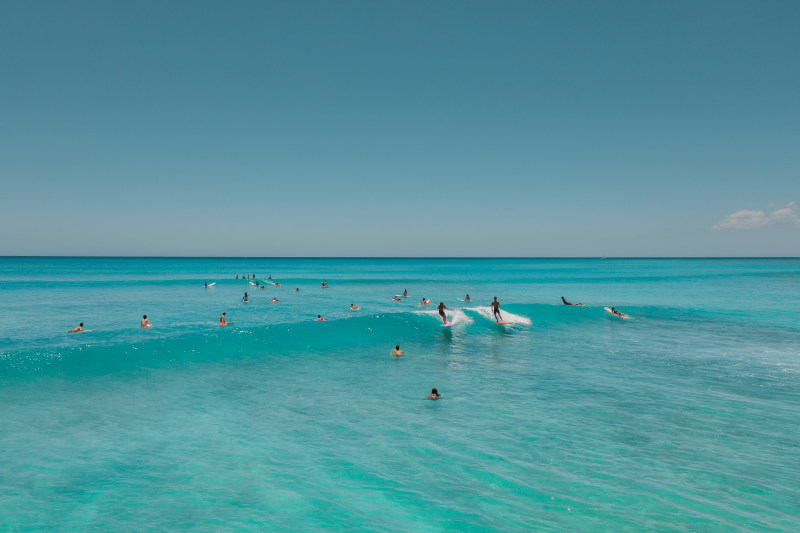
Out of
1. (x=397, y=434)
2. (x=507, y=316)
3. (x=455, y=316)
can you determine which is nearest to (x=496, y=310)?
(x=507, y=316)

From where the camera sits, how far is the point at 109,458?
472 inches

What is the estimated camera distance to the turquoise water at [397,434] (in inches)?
379

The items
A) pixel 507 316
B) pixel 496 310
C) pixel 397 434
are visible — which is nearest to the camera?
pixel 397 434

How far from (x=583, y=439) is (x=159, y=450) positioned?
13325 mm

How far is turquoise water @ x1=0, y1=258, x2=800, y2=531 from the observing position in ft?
31.6

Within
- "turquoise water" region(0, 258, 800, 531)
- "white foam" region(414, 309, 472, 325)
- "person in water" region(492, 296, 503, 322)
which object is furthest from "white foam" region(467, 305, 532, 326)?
"turquoise water" region(0, 258, 800, 531)

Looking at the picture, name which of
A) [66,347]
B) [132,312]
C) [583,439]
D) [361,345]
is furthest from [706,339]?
[132,312]

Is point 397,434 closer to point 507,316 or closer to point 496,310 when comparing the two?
point 496,310

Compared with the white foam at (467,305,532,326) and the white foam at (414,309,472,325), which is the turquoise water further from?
the white foam at (414,309,472,325)

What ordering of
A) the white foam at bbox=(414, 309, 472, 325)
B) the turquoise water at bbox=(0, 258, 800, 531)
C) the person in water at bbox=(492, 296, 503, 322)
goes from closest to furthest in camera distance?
the turquoise water at bbox=(0, 258, 800, 531) → the person in water at bbox=(492, 296, 503, 322) → the white foam at bbox=(414, 309, 472, 325)

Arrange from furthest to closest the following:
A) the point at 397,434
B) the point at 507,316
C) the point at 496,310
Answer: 1. the point at 507,316
2. the point at 496,310
3. the point at 397,434

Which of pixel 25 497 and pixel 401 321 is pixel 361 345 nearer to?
pixel 401 321

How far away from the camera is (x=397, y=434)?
1352 cm

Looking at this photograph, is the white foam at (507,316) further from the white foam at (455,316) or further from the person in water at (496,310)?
the white foam at (455,316)
